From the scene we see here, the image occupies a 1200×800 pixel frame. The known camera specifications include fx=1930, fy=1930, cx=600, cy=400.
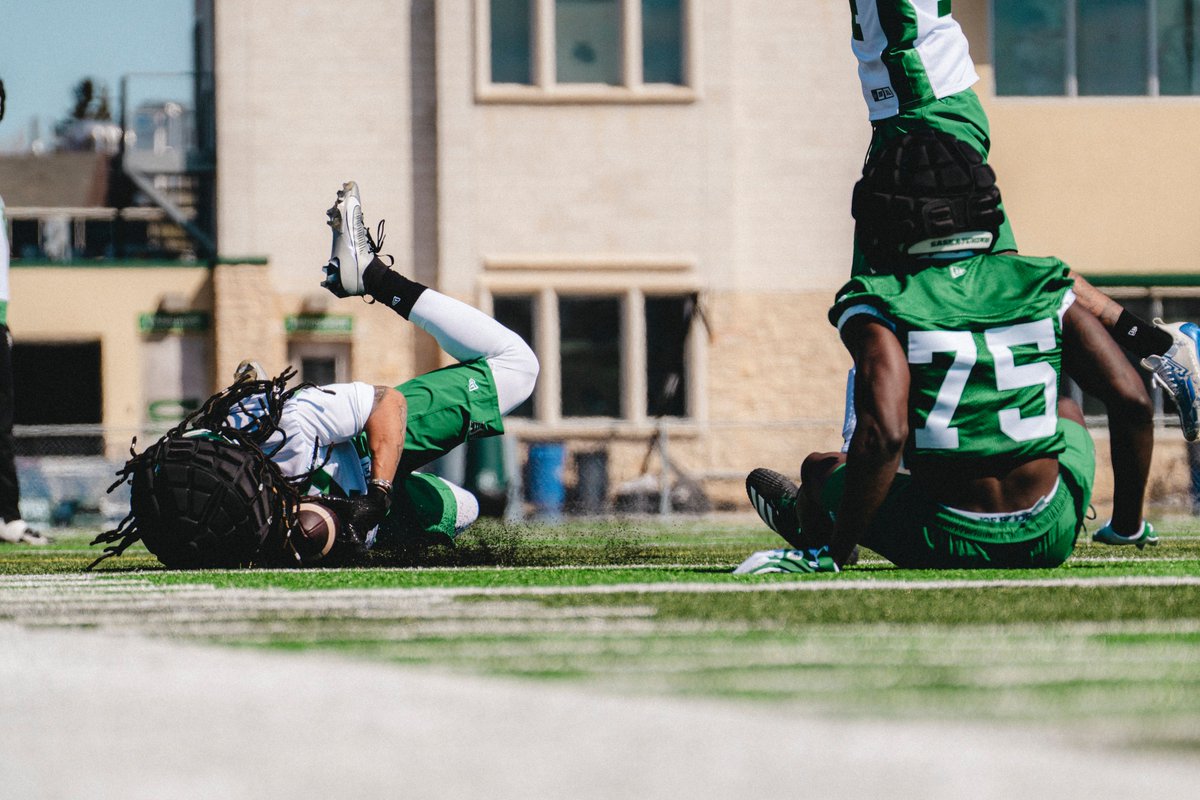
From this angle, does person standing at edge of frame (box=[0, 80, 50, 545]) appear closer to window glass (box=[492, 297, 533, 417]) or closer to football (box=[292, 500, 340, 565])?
football (box=[292, 500, 340, 565])

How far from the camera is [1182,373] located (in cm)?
619

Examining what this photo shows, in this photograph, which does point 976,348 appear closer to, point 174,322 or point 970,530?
point 970,530

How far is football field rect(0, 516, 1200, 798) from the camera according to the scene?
93.3 inches

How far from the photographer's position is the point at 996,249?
19.2 feet

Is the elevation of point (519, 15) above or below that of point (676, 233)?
above

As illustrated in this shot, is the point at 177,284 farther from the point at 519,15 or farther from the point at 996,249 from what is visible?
the point at 996,249

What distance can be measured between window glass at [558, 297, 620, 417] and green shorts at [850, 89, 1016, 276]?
53.2ft

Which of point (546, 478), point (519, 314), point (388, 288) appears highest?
point (519, 314)

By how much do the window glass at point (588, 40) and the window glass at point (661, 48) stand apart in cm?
34

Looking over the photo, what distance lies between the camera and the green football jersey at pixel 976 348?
18.2ft

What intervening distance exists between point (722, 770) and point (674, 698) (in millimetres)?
612

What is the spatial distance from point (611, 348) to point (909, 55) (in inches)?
643

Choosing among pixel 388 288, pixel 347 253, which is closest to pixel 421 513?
pixel 388 288

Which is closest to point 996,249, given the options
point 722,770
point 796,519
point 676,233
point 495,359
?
point 796,519
